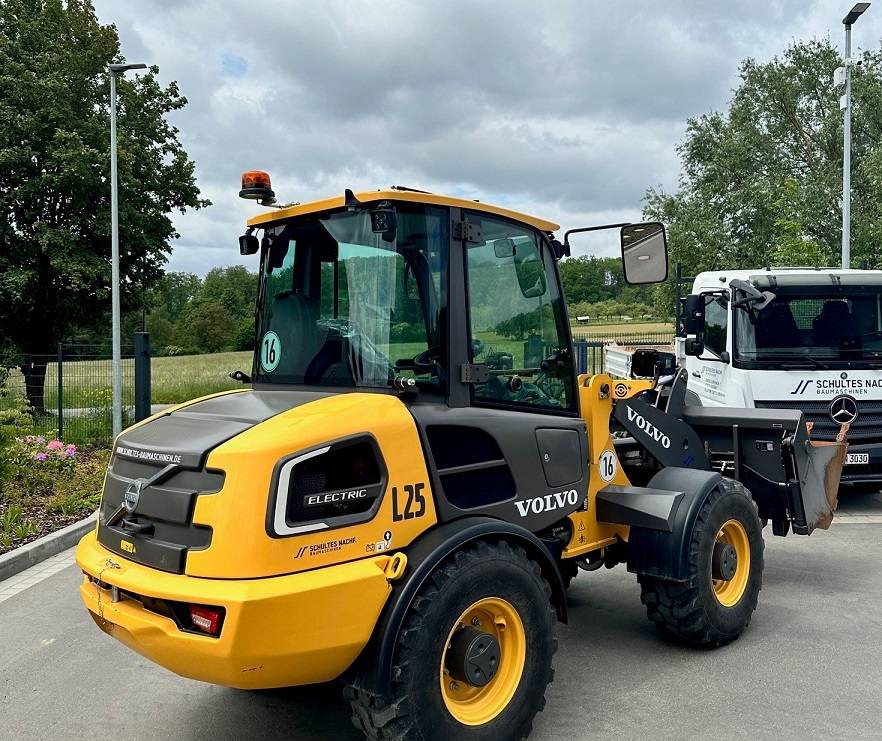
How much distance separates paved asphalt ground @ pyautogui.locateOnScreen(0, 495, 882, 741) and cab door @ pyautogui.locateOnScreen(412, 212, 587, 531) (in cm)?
98

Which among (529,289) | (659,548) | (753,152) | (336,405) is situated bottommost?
(659,548)

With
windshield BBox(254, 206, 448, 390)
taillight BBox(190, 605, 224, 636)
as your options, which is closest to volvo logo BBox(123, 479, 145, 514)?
taillight BBox(190, 605, 224, 636)

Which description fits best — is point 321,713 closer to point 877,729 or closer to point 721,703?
point 721,703

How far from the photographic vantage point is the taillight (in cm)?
286

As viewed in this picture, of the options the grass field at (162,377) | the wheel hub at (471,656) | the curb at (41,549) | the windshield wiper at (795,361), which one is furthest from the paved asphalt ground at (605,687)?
the windshield wiper at (795,361)

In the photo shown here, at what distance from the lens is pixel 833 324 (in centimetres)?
821

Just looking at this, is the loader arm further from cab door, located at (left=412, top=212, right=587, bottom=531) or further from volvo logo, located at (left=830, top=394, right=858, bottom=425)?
volvo logo, located at (left=830, top=394, right=858, bottom=425)

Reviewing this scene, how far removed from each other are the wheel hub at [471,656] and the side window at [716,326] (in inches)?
237

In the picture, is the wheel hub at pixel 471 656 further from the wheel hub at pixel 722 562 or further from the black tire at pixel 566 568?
the wheel hub at pixel 722 562

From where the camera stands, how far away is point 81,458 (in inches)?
431

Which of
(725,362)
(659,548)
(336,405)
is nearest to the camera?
(336,405)

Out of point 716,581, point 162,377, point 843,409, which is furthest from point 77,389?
point 716,581

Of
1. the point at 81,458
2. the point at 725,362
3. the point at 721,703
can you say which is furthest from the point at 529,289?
the point at 81,458

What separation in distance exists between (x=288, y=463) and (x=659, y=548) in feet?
7.63
